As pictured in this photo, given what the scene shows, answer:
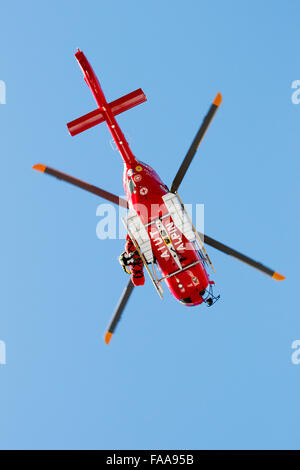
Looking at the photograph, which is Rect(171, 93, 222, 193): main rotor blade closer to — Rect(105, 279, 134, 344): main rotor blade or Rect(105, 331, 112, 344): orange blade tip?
Rect(105, 279, 134, 344): main rotor blade

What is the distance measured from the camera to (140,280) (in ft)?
67.3

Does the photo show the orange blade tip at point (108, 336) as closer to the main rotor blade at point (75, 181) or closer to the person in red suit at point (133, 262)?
the person in red suit at point (133, 262)

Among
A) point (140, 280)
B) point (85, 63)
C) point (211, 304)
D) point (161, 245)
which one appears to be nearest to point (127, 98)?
point (85, 63)

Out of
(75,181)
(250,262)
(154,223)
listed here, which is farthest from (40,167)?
(250,262)

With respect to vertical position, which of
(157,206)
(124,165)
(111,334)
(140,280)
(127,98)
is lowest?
(111,334)

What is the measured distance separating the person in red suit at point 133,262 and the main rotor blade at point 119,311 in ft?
1.92

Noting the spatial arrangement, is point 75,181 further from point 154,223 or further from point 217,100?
point 217,100

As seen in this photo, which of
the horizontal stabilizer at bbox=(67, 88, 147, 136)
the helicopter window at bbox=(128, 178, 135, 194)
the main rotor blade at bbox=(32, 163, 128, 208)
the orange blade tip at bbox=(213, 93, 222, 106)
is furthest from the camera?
the horizontal stabilizer at bbox=(67, 88, 147, 136)

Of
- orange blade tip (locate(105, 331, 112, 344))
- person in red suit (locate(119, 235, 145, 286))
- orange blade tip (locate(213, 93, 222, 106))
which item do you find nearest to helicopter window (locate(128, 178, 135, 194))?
person in red suit (locate(119, 235, 145, 286))

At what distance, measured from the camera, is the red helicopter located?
19.5 m

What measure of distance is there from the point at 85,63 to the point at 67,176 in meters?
4.60

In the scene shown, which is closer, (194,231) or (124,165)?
(194,231)

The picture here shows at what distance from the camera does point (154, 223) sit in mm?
19625

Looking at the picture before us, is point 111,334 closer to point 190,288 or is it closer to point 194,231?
point 190,288
